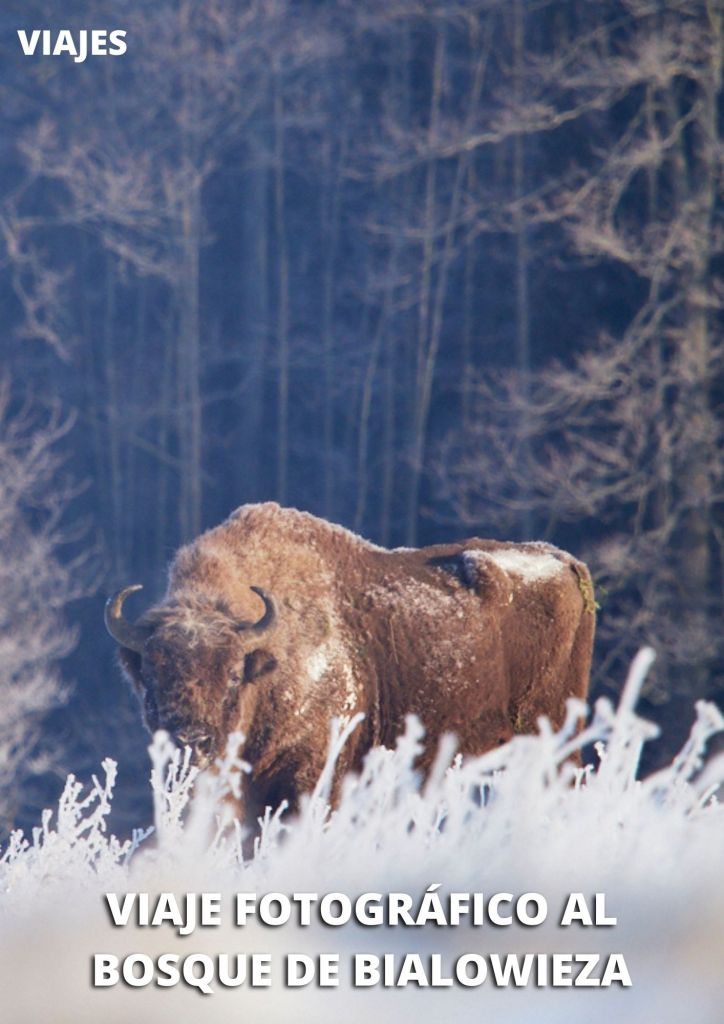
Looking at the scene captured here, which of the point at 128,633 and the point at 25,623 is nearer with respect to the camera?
the point at 128,633

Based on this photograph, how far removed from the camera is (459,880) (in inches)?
121

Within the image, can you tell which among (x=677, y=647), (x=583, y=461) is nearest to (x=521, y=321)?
(x=583, y=461)

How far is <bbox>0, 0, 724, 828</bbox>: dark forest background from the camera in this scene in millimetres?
20484

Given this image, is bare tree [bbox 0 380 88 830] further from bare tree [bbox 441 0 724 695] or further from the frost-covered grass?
Answer: the frost-covered grass

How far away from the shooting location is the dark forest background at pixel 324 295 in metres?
20.5

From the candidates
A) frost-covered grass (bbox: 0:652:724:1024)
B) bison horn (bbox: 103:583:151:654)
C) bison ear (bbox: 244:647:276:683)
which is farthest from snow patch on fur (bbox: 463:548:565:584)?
frost-covered grass (bbox: 0:652:724:1024)

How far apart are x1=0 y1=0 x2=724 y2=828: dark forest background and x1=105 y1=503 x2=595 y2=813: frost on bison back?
35.0 ft

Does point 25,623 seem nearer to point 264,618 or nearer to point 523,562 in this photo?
point 523,562

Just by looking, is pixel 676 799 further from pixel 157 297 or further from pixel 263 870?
pixel 157 297

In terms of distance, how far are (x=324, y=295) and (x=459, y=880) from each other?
26.3 metres

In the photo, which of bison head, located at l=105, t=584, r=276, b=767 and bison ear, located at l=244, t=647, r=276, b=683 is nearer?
bison head, located at l=105, t=584, r=276, b=767

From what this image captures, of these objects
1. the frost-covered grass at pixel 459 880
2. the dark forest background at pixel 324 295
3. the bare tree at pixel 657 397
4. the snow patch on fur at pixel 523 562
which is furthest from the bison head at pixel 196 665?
the dark forest background at pixel 324 295

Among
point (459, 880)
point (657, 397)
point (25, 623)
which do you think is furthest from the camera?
point (25, 623)

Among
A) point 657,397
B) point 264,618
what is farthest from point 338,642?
point 657,397
